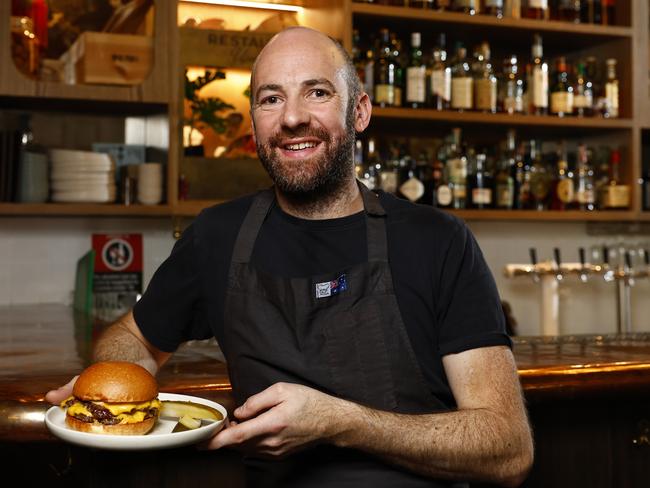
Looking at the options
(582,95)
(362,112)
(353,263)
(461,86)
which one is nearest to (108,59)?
(461,86)

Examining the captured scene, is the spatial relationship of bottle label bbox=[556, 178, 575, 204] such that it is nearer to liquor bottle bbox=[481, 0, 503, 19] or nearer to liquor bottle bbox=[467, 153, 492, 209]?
liquor bottle bbox=[467, 153, 492, 209]

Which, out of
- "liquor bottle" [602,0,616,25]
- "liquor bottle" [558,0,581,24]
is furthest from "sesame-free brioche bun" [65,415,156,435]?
"liquor bottle" [602,0,616,25]

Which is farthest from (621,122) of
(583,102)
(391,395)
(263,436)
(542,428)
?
(263,436)

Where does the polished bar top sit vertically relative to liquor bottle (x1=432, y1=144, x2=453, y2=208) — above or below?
below

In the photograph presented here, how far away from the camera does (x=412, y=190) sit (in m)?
3.24

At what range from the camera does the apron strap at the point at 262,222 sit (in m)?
1.43

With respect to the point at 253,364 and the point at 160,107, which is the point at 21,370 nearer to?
the point at 253,364

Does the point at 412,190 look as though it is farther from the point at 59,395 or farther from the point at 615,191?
the point at 59,395

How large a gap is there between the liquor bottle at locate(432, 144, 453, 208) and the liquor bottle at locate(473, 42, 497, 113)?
206mm

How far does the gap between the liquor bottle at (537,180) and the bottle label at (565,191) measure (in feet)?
0.17

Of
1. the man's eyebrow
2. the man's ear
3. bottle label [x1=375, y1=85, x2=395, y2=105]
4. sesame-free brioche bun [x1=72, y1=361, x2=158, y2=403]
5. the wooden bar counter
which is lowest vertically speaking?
the wooden bar counter

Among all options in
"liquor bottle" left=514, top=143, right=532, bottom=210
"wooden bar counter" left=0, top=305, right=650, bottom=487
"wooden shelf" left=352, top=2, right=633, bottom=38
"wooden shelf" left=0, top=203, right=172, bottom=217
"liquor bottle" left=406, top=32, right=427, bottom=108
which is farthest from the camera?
"liquor bottle" left=514, top=143, right=532, bottom=210

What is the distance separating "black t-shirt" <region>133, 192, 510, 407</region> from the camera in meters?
1.37

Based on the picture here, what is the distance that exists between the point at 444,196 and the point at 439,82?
0.41m
